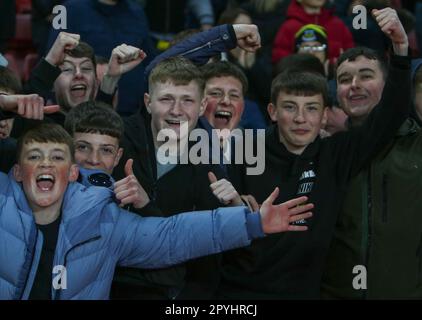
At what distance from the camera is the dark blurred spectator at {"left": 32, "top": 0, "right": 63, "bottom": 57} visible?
8734mm

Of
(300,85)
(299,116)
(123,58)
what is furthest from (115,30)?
(299,116)

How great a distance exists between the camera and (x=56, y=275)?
477cm

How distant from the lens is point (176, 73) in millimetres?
5605

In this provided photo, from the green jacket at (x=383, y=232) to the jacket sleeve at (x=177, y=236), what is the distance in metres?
0.74

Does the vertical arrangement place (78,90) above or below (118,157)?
above

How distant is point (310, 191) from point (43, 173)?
4.49 feet

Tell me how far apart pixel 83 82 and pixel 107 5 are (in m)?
1.42

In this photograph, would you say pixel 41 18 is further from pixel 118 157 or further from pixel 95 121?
pixel 118 157

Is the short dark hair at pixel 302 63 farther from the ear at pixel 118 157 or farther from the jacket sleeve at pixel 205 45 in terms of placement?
the ear at pixel 118 157

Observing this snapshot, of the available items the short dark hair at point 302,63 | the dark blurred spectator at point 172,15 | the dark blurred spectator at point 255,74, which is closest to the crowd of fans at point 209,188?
the short dark hair at point 302,63

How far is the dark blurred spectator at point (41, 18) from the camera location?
28.7ft

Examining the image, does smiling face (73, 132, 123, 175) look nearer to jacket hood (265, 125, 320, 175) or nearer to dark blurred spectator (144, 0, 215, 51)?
jacket hood (265, 125, 320, 175)

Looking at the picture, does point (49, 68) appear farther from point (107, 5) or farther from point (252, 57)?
point (252, 57)
